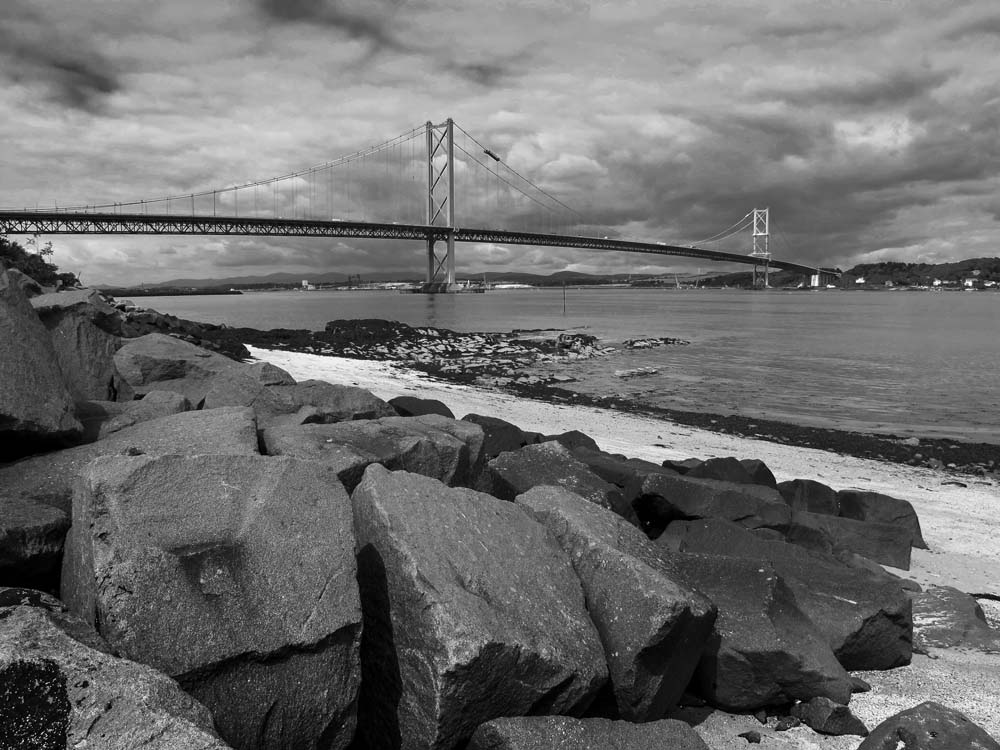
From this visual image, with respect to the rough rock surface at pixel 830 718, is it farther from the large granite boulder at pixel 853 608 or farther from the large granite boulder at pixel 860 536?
the large granite boulder at pixel 860 536

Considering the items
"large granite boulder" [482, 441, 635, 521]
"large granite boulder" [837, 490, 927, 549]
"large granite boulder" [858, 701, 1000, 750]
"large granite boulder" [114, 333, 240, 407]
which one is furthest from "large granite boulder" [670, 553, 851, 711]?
"large granite boulder" [114, 333, 240, 407]

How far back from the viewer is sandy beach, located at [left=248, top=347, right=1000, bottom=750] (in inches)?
124

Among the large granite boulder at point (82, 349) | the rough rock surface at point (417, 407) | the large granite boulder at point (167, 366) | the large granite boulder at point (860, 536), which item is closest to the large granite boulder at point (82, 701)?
the large granite boulder at point (82, 349)

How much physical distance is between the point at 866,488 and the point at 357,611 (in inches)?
295

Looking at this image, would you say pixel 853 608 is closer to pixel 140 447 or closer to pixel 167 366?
pixel 140 447

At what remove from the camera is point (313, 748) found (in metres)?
2.09

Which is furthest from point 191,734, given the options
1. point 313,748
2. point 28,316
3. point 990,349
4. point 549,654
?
point 990,349

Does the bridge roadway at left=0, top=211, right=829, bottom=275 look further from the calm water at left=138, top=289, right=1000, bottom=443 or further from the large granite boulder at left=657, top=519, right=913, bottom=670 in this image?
the large granite boulder at left=657, top=519, right=913, bottom=670

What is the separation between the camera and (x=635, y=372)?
2000 cm

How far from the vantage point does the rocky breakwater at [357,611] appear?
6.16 feet

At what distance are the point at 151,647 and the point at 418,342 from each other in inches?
897

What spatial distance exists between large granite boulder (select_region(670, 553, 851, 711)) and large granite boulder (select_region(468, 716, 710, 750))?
2.07 ft

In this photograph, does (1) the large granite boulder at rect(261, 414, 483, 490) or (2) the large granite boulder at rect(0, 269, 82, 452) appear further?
(1) the large granite boulder at rect(261, 414, 483, 490)

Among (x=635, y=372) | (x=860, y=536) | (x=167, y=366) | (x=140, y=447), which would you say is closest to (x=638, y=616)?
(x=140, y=447)
